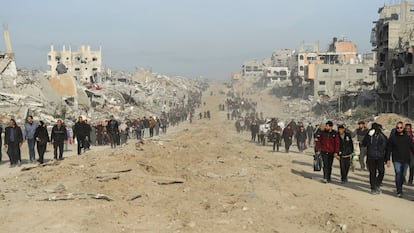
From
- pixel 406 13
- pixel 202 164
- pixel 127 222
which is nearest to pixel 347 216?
pixel 127 222

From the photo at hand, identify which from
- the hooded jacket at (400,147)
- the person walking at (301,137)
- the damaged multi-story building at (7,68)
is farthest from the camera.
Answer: the damaged multi-story building at (7,68)

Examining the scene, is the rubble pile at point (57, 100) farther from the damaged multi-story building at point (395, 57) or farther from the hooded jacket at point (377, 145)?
the damaged multi-story building at point (395, 57)

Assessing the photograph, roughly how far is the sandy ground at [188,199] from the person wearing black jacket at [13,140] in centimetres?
67

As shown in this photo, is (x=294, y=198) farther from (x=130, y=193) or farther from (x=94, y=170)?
(x=94, y=170)

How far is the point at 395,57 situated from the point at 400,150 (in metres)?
32.2

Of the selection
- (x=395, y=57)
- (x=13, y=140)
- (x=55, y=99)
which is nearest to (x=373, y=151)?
(x=13, y=140)

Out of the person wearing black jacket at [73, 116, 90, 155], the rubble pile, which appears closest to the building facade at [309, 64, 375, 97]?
the rubble pile

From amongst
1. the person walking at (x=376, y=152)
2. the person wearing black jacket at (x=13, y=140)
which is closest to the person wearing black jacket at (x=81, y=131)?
the person wearing black jacket at (x=13, y=140)

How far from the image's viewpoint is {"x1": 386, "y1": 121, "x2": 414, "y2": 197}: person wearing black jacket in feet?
31.0

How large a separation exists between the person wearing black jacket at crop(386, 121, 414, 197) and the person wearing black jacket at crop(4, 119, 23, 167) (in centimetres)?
999

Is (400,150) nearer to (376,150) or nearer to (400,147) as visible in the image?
(400,147)

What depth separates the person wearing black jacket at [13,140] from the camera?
13.4 meters

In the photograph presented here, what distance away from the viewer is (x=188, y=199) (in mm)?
8625

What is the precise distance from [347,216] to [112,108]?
35.6 metres
